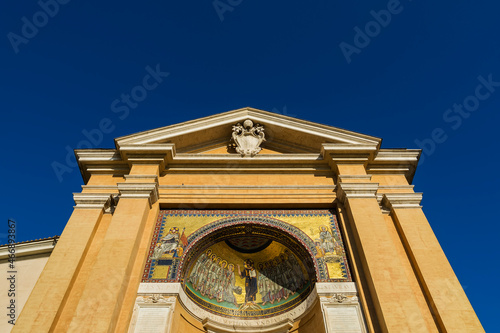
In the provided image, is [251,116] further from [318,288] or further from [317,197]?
[318,288]

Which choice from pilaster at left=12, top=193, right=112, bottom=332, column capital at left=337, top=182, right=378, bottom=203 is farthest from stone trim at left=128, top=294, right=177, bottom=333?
column capital at left=337, top=182, right=378, bottom=203

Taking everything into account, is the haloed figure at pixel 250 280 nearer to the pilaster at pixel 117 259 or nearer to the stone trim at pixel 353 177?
the pilaster at pixel 117 259

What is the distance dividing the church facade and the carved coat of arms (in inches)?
1.6

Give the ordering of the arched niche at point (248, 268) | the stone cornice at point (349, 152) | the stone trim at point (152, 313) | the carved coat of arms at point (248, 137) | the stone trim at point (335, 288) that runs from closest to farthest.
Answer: the stone trim at point (152, 313) → the stone trim at point (335, 288) → the arched niche at point (248, 268) → the stone cornice at point (349, 152) → the carved coat of arms at point (248, 137)

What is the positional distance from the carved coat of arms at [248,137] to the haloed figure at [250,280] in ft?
10.1

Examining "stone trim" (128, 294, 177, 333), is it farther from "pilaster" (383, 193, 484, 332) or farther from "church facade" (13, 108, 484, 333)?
"pilaster" (383, 193, 484, 332)

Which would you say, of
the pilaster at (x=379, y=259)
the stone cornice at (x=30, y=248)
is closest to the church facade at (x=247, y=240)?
the pilaster at (x=379, y=259)

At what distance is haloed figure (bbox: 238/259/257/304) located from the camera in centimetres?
924

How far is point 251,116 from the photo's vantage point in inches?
437

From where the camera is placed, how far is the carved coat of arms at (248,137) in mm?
10422

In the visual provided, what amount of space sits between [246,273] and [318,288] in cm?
274

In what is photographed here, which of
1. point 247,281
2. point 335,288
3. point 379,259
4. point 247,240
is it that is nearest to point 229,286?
point 247,281

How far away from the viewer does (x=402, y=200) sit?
8891mm

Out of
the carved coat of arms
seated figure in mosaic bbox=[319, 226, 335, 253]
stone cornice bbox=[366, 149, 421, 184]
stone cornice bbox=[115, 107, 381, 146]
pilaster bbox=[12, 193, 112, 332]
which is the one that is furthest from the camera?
the carved coat of arms
